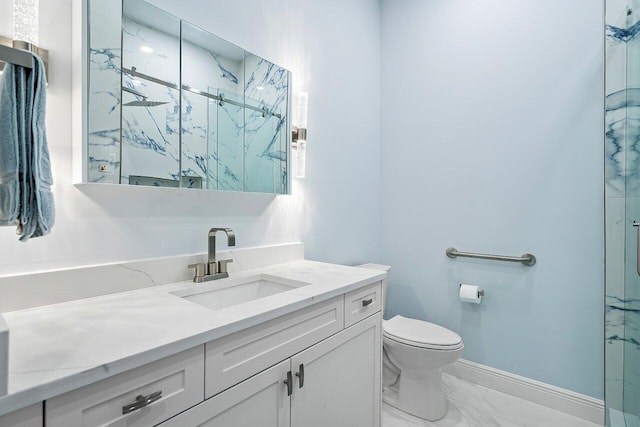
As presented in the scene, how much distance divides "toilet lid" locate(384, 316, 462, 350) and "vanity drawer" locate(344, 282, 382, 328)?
1.33ft

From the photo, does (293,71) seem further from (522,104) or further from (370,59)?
(522,104)

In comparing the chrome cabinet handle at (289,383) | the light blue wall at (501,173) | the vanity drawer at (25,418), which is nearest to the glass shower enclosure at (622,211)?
the light blue wall at (501,173)

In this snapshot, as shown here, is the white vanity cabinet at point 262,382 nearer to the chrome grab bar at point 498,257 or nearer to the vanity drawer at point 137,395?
the vanity drawer at point 137,395

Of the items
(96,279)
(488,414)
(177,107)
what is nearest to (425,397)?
(488,414)

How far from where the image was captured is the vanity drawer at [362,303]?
125 centimetres

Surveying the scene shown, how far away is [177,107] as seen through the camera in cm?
123

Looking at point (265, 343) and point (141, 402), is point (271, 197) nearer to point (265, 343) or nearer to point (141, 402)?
point (265, 343)

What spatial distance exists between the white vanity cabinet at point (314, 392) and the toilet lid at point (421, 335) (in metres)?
0.34

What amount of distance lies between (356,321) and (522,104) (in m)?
1.61

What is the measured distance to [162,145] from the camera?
119 centimetres

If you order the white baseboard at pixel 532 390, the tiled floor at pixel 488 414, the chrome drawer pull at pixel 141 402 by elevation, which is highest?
the chrome drawer pull at pixel 141 402

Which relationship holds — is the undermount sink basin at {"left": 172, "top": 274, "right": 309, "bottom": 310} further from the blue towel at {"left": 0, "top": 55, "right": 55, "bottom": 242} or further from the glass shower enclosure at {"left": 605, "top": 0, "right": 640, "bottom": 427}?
the glass shower enclosure at {"left": 605, "top": 0, "right": 640, "bottom": 427}

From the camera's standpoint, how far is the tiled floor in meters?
1.69

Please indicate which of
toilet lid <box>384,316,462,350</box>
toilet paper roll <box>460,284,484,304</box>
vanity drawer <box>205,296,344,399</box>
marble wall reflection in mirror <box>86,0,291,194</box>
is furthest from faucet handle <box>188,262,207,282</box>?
toilet paper roll <box>460,284,484,304</box>
